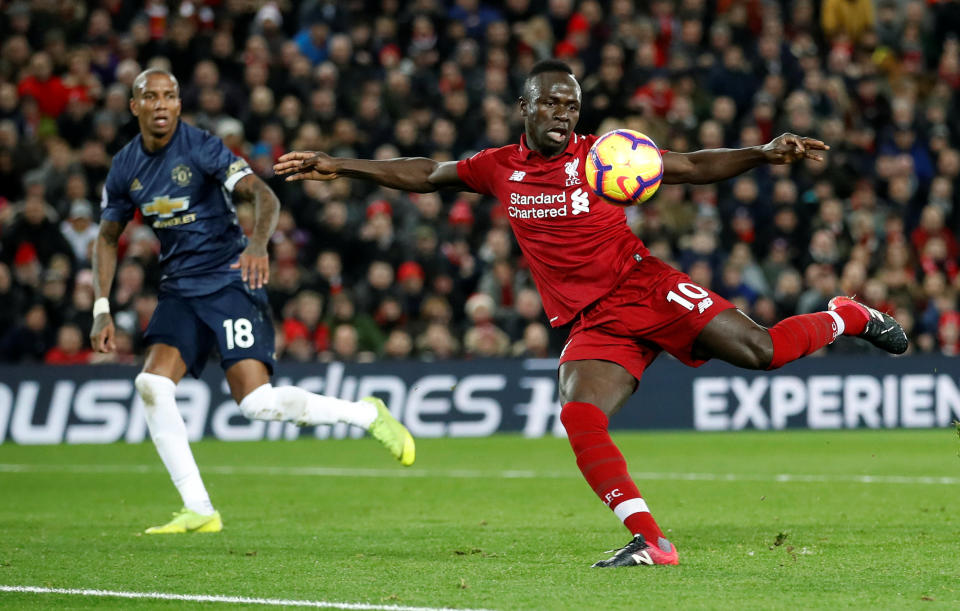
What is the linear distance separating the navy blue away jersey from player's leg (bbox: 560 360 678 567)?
254 centimetres

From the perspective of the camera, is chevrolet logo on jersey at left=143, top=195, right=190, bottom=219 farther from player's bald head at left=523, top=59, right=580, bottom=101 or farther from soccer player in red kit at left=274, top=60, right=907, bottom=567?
player's bald head at left=523, top=59, right=580, bottom=101

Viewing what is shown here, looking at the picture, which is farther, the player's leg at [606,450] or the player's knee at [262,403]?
the player's knee at [262,403]

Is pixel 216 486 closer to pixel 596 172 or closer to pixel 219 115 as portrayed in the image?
pixel 596 172

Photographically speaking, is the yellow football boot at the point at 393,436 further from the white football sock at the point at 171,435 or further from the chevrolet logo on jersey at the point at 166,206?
the chevrolet logo on jersey at the point at 166,206

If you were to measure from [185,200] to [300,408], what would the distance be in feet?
4.61

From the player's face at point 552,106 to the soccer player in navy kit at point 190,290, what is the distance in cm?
189

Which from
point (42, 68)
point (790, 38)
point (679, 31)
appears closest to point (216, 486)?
point (42, 68)

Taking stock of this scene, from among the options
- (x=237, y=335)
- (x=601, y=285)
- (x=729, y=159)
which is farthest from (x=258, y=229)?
(x=729, y=159)

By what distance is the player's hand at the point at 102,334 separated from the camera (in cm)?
845

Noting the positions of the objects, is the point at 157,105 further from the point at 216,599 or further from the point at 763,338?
the point at 763,338

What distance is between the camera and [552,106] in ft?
23.1

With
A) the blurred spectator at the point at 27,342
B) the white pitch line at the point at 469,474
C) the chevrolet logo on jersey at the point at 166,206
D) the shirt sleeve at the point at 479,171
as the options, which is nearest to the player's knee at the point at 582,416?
the shirt sleeve at the point at 479,171

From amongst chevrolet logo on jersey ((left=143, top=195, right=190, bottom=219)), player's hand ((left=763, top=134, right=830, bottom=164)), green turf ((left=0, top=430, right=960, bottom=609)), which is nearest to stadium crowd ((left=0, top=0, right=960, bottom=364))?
green turf ((left=0, top=430, right=960, bottom=609))

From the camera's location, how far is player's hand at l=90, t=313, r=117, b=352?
845 centimetres
